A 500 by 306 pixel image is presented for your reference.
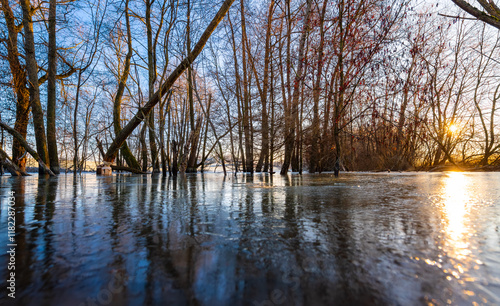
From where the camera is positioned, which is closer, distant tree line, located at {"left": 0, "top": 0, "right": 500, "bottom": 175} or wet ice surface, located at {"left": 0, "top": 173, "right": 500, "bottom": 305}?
wet ice surface, located at {"left": 0, "top": 173, "right": 500, "bottom": 305}

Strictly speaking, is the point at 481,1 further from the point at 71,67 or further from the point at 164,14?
the point at 71,67

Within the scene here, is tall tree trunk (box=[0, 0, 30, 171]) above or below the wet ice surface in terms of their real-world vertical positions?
above

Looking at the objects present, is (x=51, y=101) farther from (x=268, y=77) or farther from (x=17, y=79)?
(x=268, y=77)

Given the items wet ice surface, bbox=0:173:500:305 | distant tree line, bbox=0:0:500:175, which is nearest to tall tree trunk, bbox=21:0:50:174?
distant tree line, bbox=0:0:500:175

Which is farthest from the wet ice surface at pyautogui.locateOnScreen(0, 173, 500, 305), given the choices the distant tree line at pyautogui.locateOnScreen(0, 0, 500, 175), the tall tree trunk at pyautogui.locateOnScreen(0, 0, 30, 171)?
the tall tree trunk at pyautogui.locateOnScreen(0, 0, 30, 171)

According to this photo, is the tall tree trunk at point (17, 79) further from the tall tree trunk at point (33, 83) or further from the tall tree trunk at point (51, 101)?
the tall tree trunk at point (51, 101)

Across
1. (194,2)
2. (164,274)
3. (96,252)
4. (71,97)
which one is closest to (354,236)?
(164,274)

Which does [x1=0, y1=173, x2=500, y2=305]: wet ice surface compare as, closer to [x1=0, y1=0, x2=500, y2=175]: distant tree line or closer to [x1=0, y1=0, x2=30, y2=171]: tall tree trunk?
[x1=0, y1=0, x2=500, y2=175]: distant tree line

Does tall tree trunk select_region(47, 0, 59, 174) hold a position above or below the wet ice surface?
above

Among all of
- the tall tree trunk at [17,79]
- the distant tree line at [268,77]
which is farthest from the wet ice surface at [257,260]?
the tall tree trunk at [17,79]

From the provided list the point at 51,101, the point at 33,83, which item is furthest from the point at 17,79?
the point at 51,101

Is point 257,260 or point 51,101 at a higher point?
point 51,101

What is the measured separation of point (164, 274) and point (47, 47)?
9.05 m

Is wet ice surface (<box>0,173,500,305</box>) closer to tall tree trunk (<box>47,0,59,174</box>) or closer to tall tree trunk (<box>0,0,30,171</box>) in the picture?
tall tree trunk (<box>47,0,59,174</box>)
